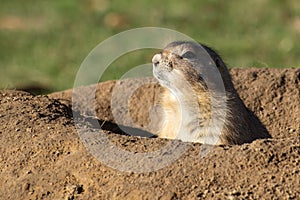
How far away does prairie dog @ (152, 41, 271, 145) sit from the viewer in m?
4.83

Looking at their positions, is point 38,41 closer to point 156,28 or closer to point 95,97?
point 156,28

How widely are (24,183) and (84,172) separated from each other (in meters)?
0.32

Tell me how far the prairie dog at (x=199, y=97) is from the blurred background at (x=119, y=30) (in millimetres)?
3256

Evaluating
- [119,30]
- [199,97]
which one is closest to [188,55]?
[199,97]

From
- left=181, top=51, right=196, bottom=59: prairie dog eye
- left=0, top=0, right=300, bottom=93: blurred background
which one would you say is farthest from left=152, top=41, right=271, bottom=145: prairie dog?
left=0, top=0, right=300, bottom=93: blurred background

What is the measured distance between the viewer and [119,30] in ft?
32.4

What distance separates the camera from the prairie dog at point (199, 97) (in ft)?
15.9

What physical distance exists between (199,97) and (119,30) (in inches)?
198

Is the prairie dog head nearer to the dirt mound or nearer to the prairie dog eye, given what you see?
the prairie dog eye

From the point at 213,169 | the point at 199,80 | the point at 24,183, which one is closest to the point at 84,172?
the point at 24,183

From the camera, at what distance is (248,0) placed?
34.4ft

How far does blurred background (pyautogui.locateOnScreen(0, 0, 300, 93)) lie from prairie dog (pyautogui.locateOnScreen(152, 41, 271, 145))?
10.7 ft

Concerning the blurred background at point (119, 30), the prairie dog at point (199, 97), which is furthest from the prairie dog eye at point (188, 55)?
the blurred background at point (119, 30)

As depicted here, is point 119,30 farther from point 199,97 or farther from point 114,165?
point 114,165
